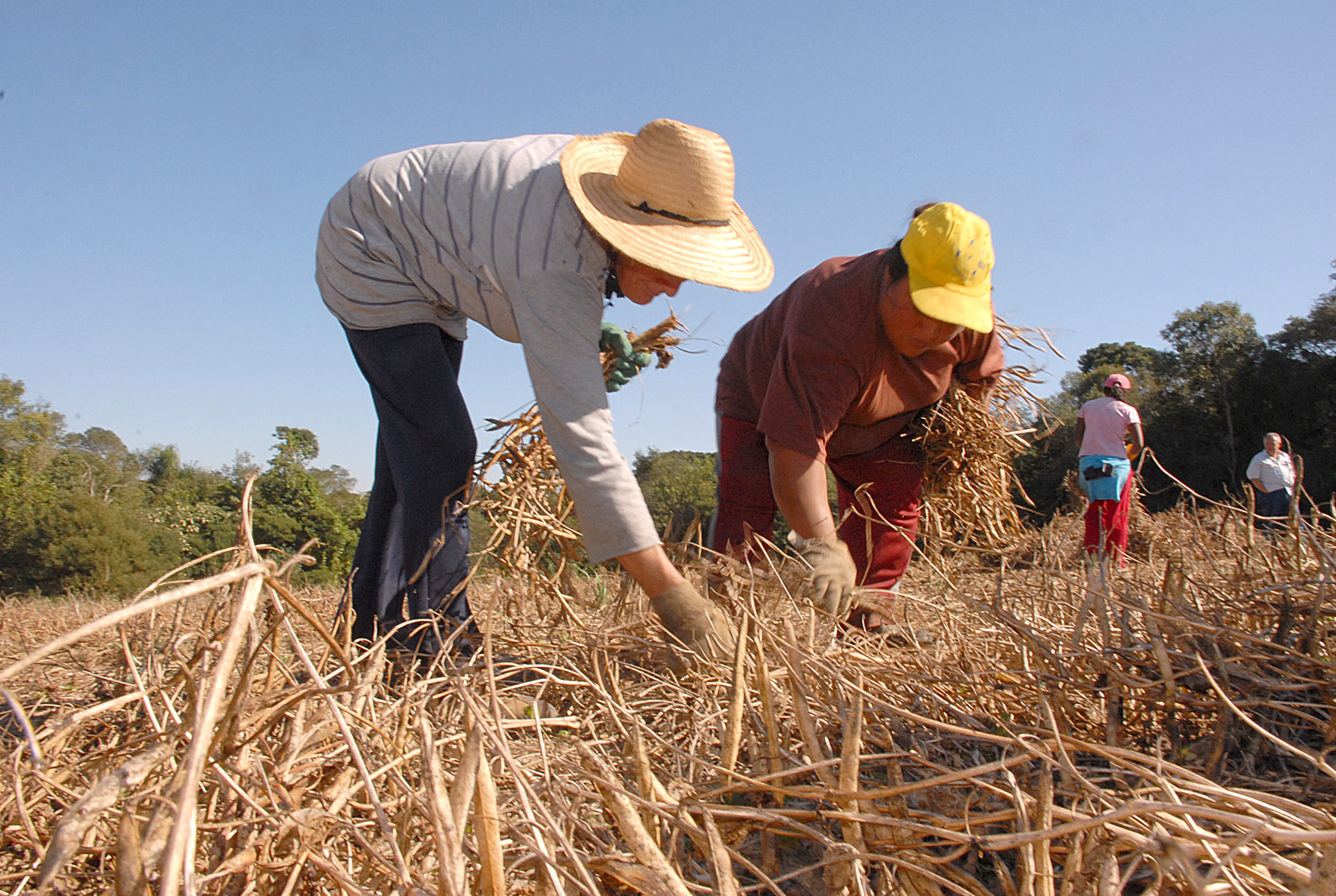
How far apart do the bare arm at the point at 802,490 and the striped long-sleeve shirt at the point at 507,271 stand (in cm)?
57

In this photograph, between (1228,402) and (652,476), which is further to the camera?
(1228,402)

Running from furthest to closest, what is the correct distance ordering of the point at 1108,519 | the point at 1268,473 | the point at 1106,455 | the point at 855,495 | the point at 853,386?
1. the point at 1268,473
2. the point at 1106,455
3. the point at 1108,519
4. the point at 855,495
5. the point at 853,386

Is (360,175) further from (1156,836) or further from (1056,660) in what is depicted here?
(1156,836)

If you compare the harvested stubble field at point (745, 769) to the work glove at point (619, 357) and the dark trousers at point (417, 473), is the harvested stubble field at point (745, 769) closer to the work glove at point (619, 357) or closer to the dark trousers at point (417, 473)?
the dark trousers at point (417, 473)

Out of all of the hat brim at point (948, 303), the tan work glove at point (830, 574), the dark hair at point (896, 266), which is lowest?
the tan work glove at point (830, 574)

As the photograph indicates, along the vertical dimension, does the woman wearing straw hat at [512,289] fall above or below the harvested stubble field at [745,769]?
above

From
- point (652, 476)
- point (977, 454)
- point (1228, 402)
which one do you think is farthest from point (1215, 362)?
point (977, 454)

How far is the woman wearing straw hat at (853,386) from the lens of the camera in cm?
198

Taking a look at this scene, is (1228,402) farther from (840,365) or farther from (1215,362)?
(840,365)

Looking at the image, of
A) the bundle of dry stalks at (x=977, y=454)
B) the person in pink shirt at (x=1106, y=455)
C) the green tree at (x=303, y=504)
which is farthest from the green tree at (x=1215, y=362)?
the green tree at (x=303, y=504)

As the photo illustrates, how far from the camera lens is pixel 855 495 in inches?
100

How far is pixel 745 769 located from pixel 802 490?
3.59 feet

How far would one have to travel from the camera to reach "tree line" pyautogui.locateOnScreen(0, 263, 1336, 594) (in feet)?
40.0

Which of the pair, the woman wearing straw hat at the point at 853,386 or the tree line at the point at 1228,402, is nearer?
the woman wearing straw hat at the point at 853,386
